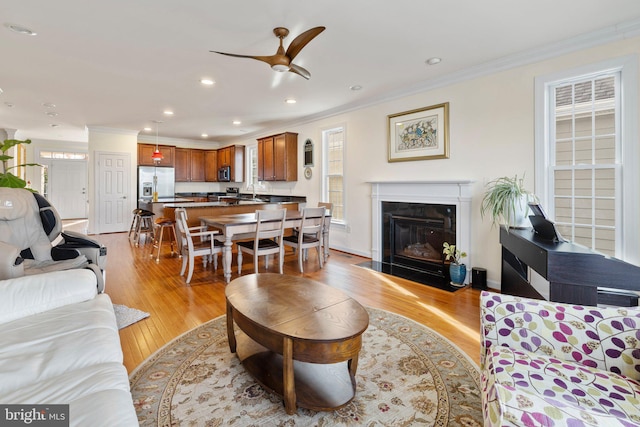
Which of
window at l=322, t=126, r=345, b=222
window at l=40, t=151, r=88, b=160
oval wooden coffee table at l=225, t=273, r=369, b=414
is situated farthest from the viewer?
window at l=40, t=151, r=88, b=160

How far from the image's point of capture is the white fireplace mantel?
148 inches

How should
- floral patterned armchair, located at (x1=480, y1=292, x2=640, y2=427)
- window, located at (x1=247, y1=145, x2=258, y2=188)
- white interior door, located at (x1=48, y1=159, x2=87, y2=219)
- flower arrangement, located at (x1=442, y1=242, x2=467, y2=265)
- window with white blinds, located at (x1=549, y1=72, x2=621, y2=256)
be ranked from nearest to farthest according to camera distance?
floral patterned armchair, located at (x1=480, y1=292, x2=640, y2=427)
window with white blinds, located at (x1=549, y1=72, x2=621, y2=256)
flower arrangement, located at (x1=442, y1=242, x2=467, y2=265)
window, located at (x1=247, y1=145, x2=258, y2=188)
white interior door, located at (x1=48, y1=159, x2=87, y2=219)

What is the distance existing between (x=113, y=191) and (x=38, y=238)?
5.40m

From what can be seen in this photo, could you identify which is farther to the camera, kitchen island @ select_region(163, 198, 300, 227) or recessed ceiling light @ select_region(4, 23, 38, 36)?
kitchen island @ select_region(163, 198, 300, 227)

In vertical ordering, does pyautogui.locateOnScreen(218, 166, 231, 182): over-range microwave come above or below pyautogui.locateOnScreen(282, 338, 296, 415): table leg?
above

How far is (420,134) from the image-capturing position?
4246 millimetres

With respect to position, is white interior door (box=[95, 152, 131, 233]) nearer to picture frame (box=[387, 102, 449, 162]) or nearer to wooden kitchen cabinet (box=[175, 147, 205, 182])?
wooden kitchen cabinet (box=[175, 147, 205, 182])

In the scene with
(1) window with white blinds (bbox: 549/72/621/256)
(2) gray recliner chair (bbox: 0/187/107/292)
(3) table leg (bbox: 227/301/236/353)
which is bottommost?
(3) table leg (bbox: 227/301/236/353)

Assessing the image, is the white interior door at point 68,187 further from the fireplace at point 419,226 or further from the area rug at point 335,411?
the area rug at point 335,411

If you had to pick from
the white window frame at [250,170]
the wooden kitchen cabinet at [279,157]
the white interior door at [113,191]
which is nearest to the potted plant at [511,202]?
the wooden kitchen cabinet at [279,157]

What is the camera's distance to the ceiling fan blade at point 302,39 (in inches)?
89.0

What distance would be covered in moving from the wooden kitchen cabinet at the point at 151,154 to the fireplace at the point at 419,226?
627 cm

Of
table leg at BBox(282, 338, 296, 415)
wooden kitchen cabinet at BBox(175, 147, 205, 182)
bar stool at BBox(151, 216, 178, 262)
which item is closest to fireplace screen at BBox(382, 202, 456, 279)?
table leg at BBox(282, 338, 296, 415)

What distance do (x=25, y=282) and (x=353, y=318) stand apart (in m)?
1.86
